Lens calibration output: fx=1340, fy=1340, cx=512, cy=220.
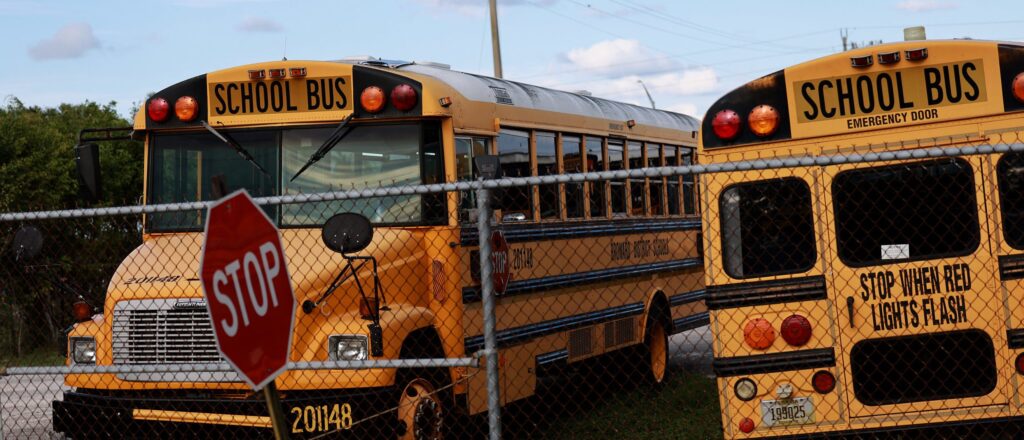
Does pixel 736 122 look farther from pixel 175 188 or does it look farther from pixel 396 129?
pixel 175 188

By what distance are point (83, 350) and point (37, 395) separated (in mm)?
6239

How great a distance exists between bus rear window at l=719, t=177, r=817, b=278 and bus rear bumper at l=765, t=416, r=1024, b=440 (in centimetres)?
83

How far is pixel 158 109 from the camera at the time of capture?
8633 mm

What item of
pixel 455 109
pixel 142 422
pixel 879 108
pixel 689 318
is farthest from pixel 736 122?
pixel 689 318

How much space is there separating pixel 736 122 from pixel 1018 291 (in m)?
1.56

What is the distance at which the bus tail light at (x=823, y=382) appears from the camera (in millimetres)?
6543

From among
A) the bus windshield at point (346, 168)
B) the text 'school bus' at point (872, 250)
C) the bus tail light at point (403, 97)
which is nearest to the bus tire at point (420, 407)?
the bus windshield at point (346, 168)

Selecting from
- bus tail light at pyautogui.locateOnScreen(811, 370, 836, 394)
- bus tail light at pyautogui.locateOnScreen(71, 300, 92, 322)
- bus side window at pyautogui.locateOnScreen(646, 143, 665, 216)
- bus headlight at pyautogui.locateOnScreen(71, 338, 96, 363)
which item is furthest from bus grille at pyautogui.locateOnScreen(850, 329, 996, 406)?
bus side window at pyautogui.locateOnScreen(646, 143, 665, 216)

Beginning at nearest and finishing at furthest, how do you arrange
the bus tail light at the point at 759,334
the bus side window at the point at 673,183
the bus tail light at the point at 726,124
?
1. the bus tail light at the point at 759,334
2. the bus tail light at the point at 726,124
3. the bus side window at the point at 673,183

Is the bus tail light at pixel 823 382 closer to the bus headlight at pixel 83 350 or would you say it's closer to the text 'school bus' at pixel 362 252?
the text 'school bus' at pixel 362 252

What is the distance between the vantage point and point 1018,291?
20.7ft

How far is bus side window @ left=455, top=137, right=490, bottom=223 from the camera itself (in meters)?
8.38

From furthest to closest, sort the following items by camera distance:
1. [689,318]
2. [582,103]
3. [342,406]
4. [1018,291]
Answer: [689,318], [582,103], [342,406], [1018,291]

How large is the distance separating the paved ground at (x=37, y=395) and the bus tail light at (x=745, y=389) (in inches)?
175
